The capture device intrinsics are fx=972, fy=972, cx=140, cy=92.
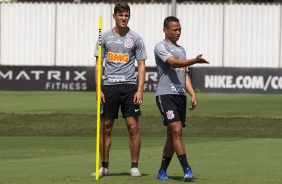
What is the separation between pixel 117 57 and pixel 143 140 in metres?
8.09

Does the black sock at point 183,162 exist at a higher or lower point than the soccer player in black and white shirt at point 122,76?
lower

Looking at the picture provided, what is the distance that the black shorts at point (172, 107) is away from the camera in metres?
→ 11.8

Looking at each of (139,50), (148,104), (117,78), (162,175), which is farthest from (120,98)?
(148,104)

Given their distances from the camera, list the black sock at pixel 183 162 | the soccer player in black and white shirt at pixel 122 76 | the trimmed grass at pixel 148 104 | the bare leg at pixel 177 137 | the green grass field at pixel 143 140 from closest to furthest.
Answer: the black sock at pixel 183 162 → the bare leg at pixel 177 137 → the soccer player in black and white shirt at pixel 122 76 → the green grass field at pixel 143 140 → the trimmed grass at pixel 148 104

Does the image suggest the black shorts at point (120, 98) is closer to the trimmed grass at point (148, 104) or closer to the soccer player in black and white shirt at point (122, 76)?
the soccer player in black and white shirt at point (122, 76)

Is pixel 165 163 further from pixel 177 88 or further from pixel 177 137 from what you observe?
pixel 177 88

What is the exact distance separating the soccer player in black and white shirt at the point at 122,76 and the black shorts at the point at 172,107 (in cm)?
36

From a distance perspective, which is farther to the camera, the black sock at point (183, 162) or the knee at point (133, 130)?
the knee at point (133, 130)

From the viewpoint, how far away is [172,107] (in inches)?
467

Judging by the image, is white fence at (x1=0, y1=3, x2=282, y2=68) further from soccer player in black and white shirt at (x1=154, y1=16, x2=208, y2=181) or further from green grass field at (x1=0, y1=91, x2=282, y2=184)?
soccer player in black and white shirt at (x1=154, y1=16, x2=208, y2=181)

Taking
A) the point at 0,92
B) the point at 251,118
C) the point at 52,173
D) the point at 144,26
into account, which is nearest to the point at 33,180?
the point at 52,173

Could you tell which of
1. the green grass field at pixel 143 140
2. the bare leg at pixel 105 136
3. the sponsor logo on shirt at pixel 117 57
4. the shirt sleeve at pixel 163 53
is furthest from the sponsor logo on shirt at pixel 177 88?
the green grass field at pixel 143 140

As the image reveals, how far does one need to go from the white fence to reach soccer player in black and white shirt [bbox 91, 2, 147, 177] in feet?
91.3

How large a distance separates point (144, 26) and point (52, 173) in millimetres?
28689
